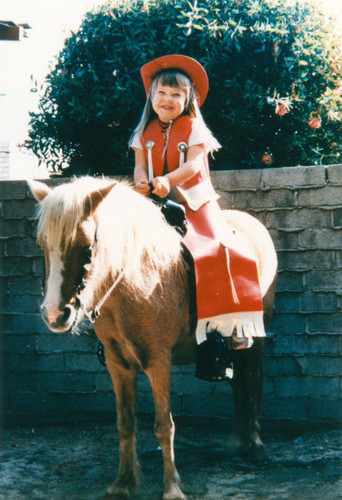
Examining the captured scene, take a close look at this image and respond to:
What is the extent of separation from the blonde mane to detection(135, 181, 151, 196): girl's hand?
112 millimetres

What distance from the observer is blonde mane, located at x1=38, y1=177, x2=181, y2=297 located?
233 centimetres

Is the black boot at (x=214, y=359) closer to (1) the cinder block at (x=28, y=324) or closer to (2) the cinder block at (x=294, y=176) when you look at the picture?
(2) the cinder block at (x=294, y=176)

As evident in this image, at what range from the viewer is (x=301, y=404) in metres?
4.07

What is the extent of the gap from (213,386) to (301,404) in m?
0.69

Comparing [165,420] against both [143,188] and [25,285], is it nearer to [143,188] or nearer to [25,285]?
[143,188]

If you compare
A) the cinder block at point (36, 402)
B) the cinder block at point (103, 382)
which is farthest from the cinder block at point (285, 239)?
the cinder block at point (36, 402)

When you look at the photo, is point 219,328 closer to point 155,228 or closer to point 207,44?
point 155,228

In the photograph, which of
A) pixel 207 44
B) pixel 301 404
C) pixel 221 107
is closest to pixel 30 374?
pixel 301 404

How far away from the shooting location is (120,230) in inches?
103

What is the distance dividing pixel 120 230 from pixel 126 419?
1165 mm

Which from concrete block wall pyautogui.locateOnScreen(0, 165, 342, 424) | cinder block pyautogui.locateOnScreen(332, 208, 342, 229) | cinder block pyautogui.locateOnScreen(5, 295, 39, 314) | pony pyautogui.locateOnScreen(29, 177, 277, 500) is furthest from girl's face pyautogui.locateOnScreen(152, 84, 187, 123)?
cinder block pyautogui.locateOnScreen(5, 295, 39, 314)

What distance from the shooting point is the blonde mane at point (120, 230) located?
2330 millimetres

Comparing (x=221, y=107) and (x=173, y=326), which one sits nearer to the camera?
(x=173, y=326)

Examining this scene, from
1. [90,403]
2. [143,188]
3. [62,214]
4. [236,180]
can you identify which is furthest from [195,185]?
[90,403]
